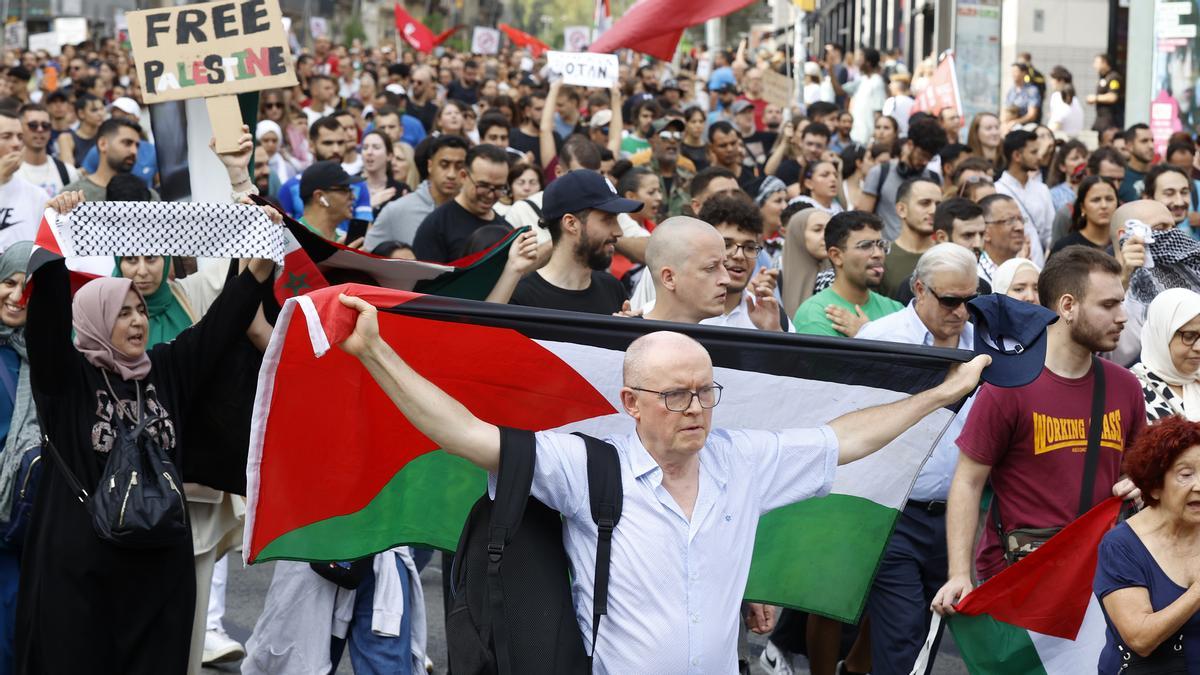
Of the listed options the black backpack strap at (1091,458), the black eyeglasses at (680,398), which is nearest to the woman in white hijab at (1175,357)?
the black backpack strap at (1091,458)

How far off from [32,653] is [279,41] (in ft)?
8.16

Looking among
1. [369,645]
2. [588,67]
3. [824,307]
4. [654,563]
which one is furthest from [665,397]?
[588,67]

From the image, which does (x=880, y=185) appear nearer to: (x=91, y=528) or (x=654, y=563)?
(x=91, y=528)

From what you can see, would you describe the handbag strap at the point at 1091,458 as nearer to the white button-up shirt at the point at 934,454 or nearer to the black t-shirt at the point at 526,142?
the white button-up shirt at the point at 934,454

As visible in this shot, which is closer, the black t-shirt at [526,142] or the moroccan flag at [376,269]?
the moroccan flag at [376,269]

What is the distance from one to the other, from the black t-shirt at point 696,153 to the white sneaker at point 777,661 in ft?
26.8

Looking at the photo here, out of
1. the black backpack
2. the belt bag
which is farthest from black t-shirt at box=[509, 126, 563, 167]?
the black backpack

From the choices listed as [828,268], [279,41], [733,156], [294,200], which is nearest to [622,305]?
[279,41]

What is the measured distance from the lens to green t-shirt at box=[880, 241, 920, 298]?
29.6 ft

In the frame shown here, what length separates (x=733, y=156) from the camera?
44.8 feet

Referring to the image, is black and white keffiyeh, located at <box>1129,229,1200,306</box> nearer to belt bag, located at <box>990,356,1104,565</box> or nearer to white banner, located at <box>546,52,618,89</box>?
belt bag, located at <box>990,356,1104,565</box>

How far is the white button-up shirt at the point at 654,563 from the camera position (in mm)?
4070

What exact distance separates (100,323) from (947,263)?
3.17m

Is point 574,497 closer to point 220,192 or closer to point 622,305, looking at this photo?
point 622,305
